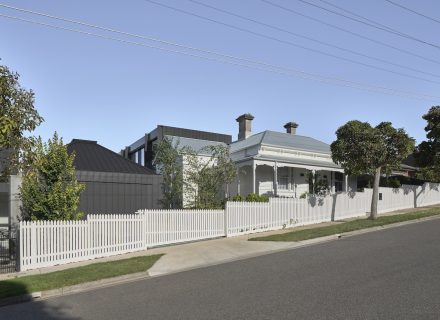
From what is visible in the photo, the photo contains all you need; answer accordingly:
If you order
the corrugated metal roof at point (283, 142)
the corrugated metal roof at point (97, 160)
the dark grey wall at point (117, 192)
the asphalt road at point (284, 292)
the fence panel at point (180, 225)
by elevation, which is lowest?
the asphalt road at point (284, 292)

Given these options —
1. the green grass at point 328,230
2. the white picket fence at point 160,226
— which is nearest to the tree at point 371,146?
the green grass at point 328,230

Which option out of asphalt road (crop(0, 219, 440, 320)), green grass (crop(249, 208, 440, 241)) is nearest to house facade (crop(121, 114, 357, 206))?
green grass (crop(249, 208, 440, 241))

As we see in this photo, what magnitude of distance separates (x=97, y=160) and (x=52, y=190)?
287 inches

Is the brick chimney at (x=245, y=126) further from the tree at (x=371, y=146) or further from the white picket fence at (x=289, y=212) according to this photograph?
the tree at (x=371, y=146)

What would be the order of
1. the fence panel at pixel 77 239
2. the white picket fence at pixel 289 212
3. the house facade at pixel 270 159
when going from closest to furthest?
the fence panel at pixel 77 239 < the white picket fence at pixel 289 212 < the house facade at pixel 270 159

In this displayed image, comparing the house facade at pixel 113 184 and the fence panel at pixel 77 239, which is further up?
the house facade at pixel 113 184

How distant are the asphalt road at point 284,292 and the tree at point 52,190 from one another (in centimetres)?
521

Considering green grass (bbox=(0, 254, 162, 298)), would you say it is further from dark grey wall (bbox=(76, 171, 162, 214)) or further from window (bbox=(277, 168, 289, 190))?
window (bbox=(277, 168, 289, 190))

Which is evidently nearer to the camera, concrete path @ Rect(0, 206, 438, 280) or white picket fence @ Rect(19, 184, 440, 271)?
concrete path @ Rect(0, 206, 438, 280)

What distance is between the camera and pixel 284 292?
8.16m

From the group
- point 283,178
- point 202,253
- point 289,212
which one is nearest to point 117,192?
point 289,212

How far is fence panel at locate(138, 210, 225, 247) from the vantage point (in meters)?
16.2

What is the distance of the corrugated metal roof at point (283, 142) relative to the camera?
28547 millimetres

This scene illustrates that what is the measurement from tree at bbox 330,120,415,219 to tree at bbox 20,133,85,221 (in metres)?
11.4
